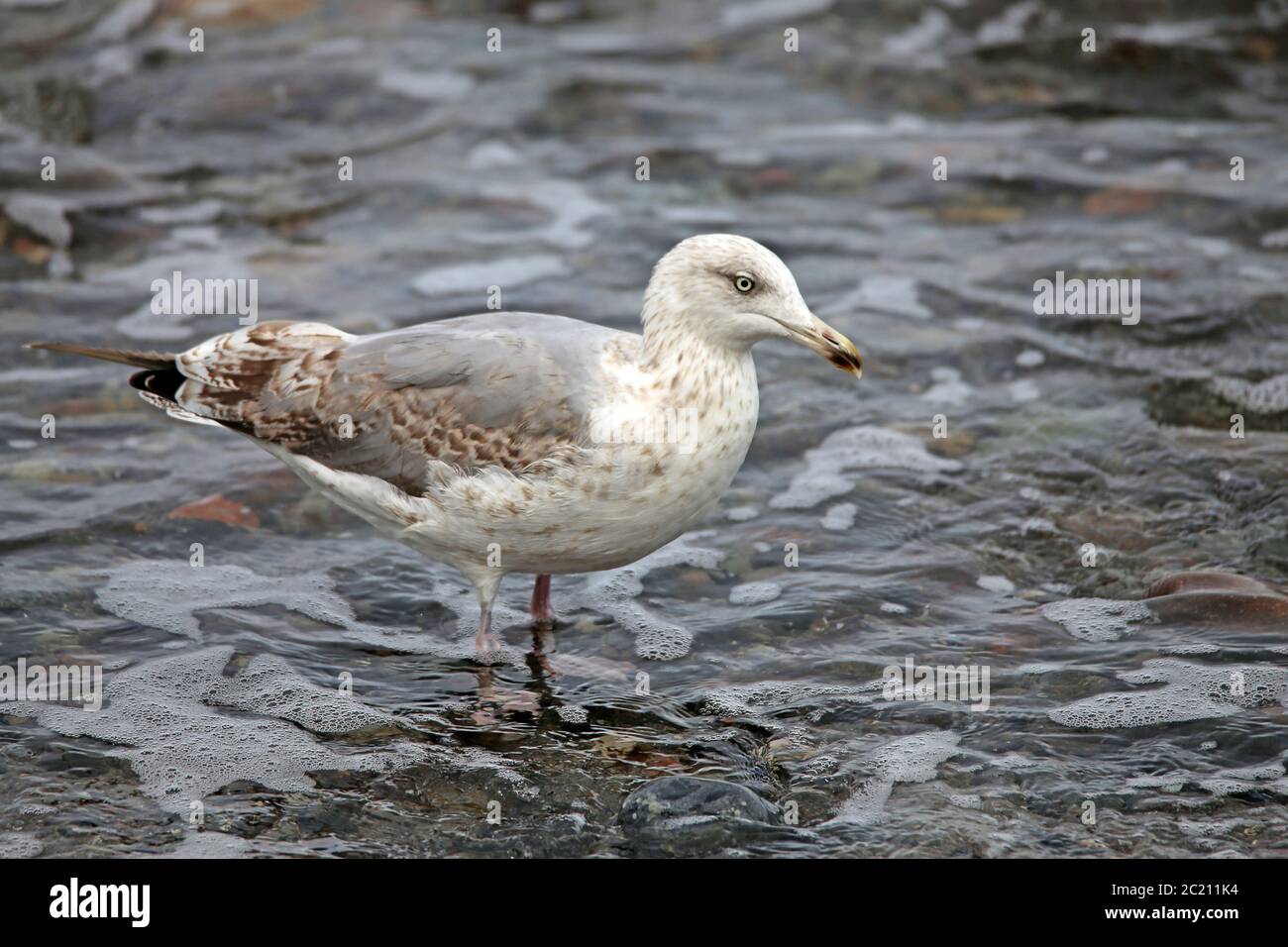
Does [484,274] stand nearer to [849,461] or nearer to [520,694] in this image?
[849,461]

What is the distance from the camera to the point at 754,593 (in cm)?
743

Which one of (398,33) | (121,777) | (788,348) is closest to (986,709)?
(121,777)

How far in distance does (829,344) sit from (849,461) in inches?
98.8

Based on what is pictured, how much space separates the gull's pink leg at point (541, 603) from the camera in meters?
7.23

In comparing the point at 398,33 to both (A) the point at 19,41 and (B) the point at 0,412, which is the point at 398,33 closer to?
(A) the point at 19,41

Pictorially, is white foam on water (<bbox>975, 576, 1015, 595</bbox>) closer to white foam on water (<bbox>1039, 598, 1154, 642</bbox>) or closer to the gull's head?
white foam on water (<bbox>1039, 598, 1154, 642</bbox>)

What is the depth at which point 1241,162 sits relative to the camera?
1177 cm

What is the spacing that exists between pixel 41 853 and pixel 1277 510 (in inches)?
229

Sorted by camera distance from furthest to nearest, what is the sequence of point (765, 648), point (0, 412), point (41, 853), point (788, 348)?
point (788, 348) → point (0, 412) → point (765, 648) → point (41, 853)

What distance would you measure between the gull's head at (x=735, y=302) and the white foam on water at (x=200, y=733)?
2.02 metres

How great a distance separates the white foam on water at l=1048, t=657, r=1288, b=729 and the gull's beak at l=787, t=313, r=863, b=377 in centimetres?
166

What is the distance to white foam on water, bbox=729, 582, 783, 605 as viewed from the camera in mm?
7367

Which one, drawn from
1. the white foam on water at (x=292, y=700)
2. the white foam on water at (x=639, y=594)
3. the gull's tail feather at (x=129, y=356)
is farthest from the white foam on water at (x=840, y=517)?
the gull's tail feather at (x=129, y=356)

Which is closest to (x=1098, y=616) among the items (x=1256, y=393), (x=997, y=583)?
(x=997, y=583)
